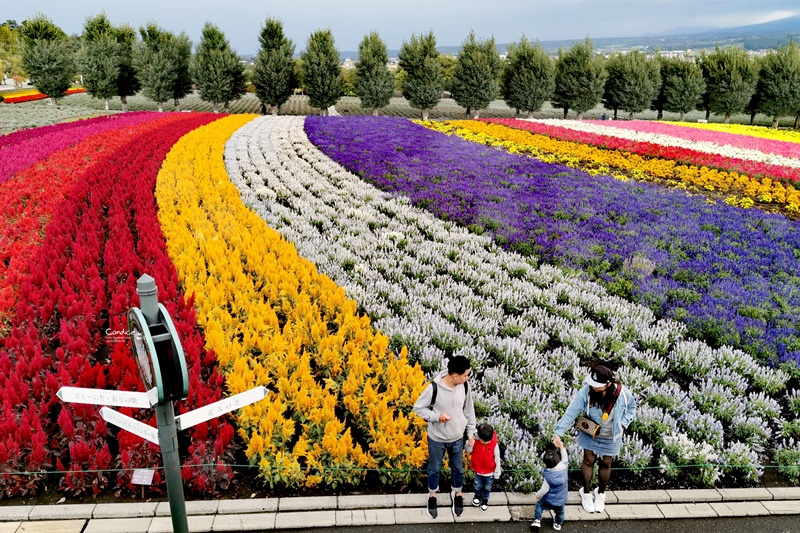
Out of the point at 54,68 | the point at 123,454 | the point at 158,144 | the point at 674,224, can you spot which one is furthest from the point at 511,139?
the point at 54,68

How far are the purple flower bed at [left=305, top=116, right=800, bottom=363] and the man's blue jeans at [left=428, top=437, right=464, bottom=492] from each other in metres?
6.01

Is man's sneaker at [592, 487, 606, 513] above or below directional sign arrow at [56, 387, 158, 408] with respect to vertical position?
below

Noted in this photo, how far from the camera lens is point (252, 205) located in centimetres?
1507

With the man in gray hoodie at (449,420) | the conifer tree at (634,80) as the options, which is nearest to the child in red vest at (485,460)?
the man in gray hoodie at (449,420)

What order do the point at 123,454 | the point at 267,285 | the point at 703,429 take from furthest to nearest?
1. the point at 267,285
2. the point at 703,429
3. the point at 123,454

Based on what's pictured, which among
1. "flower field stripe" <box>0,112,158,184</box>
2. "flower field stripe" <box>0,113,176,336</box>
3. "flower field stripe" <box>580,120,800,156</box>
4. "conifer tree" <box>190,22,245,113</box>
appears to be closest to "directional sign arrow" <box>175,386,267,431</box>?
"flower field stripe" <box>0,113,176,336</box>

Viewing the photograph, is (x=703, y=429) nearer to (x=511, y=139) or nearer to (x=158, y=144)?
(x=158, y=144)

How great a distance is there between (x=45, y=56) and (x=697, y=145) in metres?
53.4

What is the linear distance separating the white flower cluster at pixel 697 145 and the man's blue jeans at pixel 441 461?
25.0 metres

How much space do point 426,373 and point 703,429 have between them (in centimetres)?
374

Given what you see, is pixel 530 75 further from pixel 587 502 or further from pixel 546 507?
pixel 546 507

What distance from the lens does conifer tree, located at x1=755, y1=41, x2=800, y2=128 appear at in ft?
159

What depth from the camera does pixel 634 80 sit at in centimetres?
5203

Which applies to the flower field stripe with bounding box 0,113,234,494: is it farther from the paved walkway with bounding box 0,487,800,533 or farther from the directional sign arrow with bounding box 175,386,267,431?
the directional sign arrow with bounding box 175,386,267,431
